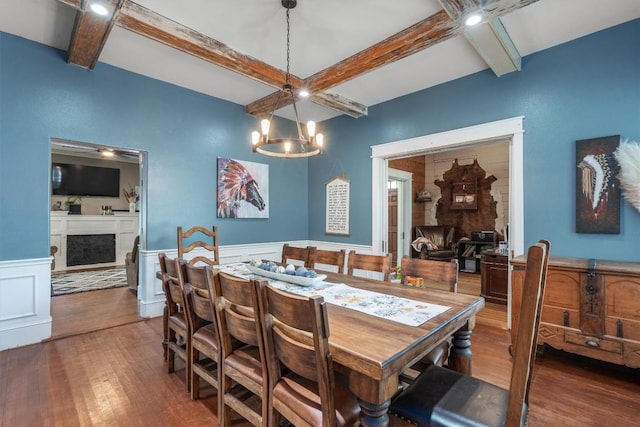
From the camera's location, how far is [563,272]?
2400 mm

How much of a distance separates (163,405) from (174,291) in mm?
730

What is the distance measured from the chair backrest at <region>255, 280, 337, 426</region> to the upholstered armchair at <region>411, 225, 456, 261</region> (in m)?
5.20

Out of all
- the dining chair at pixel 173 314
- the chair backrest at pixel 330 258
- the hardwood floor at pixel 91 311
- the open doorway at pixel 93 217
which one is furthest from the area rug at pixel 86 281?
the chair backrest at pixel 330 258

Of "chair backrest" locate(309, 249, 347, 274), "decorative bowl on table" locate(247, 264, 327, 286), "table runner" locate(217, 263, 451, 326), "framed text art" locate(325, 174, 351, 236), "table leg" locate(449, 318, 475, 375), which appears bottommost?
"table leg" locate(449, 318, 475, 375)

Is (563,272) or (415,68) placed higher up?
(415,68)

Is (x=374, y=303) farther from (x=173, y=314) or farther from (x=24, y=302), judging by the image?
(x=24, y=302)

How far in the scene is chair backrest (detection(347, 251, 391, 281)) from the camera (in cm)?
242

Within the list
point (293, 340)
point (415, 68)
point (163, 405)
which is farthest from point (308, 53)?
point (163, 405)

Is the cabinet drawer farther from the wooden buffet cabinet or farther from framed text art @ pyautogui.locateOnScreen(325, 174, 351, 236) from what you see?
framed text art @ pyautogui.locateOnScreen(325, 174, 351, 236)

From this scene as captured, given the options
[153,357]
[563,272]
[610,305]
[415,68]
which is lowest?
[153,357]

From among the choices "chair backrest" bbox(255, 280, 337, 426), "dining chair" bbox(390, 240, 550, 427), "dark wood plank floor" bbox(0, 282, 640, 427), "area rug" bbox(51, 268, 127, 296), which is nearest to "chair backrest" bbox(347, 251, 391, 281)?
"dining chair" bbox(390, 240, 550, 427)

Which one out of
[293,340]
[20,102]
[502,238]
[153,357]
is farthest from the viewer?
[502,238]

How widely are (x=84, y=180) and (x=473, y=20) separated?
831 centimetres

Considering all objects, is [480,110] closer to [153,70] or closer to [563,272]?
[563,272]
